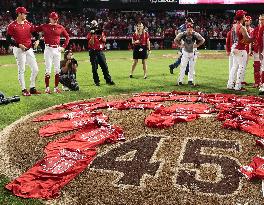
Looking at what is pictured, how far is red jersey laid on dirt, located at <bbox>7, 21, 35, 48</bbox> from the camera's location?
35.5 ft

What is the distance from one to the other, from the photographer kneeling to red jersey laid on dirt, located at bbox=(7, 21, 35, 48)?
160 centimetres

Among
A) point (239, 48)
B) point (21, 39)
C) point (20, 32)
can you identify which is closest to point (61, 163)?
point (21, 39)

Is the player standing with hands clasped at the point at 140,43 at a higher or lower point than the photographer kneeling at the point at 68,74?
higher

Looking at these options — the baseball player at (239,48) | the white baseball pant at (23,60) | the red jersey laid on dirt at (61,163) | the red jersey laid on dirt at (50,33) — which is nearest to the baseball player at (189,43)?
the baseball player at (239,48)

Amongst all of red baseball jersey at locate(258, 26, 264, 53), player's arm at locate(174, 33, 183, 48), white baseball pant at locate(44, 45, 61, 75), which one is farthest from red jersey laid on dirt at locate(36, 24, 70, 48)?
red baseball jersey at locate(258, 26, 264, 53)

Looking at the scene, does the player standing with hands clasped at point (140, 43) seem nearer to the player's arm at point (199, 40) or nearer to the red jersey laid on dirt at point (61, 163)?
the player's arm at point (199, 40)

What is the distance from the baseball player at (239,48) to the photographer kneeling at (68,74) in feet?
17.0

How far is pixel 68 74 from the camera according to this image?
39.8 feet

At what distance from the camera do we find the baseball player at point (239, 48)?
1080 centimetres

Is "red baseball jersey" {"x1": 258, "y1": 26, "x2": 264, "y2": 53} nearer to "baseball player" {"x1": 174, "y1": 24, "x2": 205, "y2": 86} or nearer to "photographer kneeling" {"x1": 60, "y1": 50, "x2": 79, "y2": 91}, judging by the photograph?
"baseball player" {"x1": 174, "y1": 24, "x2": 205, "y2": 86}

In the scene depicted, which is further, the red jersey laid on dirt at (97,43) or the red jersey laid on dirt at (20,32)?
the red jersey laid on dirt at (97,43)

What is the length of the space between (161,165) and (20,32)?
735cm

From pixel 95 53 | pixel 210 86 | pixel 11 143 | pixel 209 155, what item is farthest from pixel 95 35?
pixel 209 155

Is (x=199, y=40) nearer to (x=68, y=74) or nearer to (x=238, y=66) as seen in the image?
(x=238, y=66)
